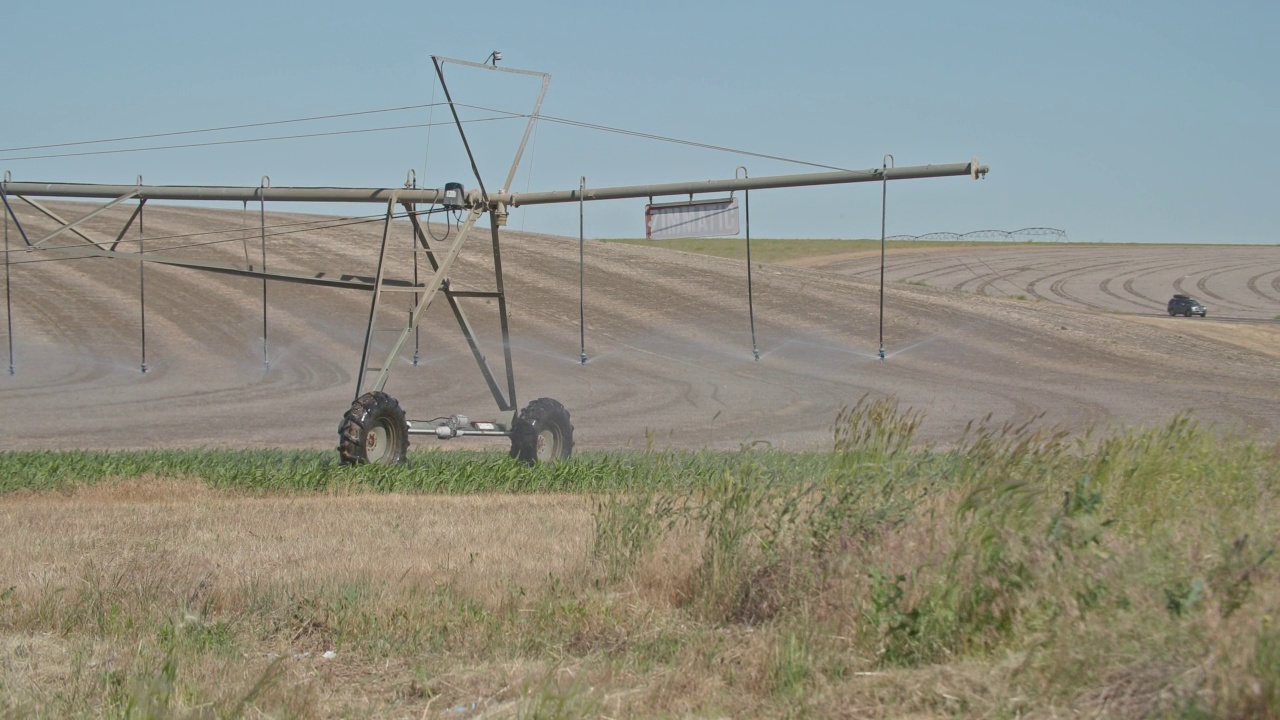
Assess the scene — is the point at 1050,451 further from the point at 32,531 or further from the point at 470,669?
the point at 32,531

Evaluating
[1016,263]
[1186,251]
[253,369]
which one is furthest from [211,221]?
[1186,251]

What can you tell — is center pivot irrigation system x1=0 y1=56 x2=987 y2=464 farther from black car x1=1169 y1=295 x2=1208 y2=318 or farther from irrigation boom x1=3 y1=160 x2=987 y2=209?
black car x1=1169 y1=295 x2=1208 y2=318

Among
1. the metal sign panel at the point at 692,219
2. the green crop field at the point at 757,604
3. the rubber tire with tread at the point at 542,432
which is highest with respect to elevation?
the metal sign panel at the point at 692,219

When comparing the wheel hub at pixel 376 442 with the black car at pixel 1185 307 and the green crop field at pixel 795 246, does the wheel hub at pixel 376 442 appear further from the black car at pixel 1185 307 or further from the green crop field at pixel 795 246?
the green crop field at pixel 795 246

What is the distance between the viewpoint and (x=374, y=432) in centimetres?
1825

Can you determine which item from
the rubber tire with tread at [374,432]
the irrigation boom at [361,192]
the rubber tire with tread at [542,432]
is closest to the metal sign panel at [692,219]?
the irrigation boom at [361,192]

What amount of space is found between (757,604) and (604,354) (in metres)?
30.3

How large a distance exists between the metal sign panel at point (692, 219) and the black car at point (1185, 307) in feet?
A: 148

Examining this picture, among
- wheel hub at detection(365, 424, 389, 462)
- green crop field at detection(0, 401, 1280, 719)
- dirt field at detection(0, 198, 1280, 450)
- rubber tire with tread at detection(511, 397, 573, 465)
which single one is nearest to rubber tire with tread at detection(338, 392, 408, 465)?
wheel hub at detection(365, 424, 389, 462)

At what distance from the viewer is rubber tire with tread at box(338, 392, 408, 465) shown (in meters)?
17.5

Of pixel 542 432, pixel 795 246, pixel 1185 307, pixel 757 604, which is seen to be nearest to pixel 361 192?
pixel 542 432

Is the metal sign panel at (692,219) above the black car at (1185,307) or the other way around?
above

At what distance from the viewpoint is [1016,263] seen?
81062mm

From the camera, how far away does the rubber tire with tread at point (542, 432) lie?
1962cm
